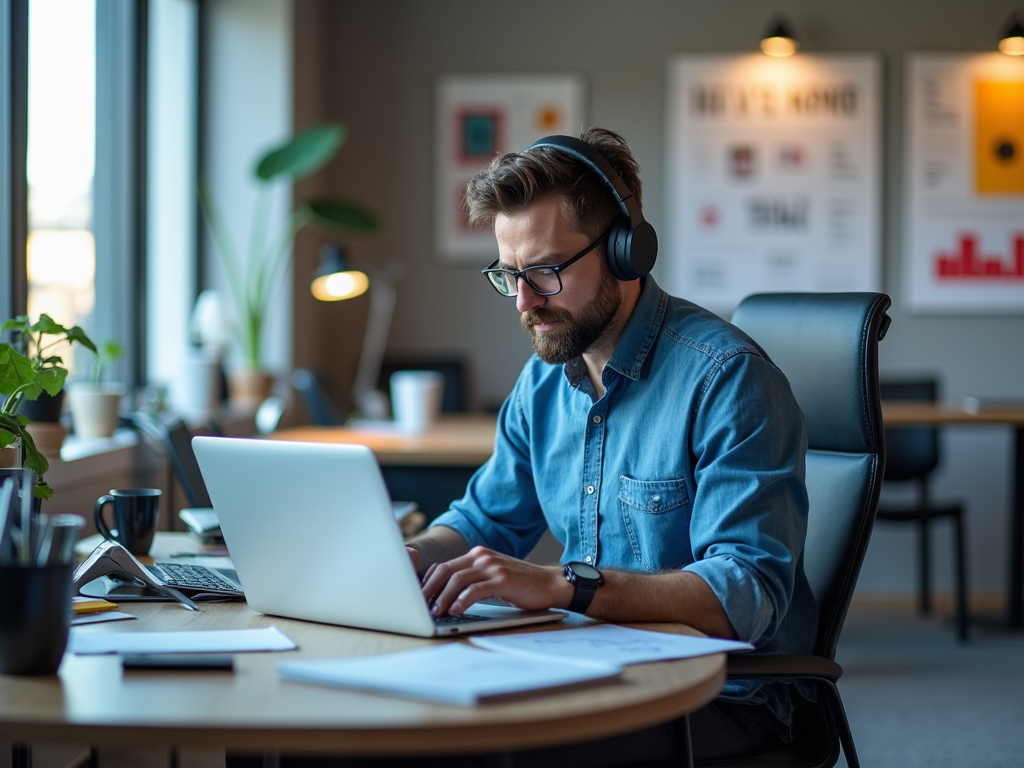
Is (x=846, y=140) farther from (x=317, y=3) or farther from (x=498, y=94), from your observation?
(x=317, y=3)

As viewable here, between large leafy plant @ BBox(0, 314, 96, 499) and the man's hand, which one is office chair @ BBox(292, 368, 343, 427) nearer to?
large leafy plant @ BBox(0, 314, 96, 499)

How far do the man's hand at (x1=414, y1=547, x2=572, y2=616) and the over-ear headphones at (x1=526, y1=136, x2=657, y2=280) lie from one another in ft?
1.54

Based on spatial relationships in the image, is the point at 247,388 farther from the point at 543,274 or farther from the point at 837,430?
the point at 837,430

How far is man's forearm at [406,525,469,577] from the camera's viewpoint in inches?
59.1

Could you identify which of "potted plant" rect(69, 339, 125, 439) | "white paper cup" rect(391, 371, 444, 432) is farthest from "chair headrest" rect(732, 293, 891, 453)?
"white paper cup" rect(391, 371, 444, 432)

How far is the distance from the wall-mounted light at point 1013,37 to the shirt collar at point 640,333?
3.39 m

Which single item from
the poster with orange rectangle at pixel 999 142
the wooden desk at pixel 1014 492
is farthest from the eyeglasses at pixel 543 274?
the poster with orange rectangle at pixel 999 142

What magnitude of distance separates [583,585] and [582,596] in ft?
0.04

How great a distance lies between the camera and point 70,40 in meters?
3.04

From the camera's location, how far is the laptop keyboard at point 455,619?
1197 mm

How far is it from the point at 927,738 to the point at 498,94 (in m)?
2.91

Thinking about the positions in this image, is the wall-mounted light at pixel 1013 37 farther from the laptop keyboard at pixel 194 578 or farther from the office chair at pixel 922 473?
the laptop keyboard at pixel 194 578

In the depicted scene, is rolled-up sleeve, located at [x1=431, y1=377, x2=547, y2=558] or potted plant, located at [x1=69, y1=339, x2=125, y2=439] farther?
potted plant, located at [x1=69, y1=339, x2=125, y2=439]

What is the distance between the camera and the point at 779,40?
4.27 meters
